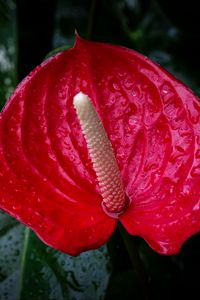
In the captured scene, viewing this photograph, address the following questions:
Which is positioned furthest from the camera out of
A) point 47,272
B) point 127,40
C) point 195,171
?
point 127,40

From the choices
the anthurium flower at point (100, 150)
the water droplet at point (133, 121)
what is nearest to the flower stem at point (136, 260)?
the anthurium flower at point (100, 150)

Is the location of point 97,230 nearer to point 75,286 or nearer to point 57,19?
point 75,286

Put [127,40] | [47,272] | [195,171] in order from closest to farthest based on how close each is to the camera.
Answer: [195,171]
[47,272]
[127,40]

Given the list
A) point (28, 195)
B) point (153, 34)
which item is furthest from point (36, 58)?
point (28, 195)

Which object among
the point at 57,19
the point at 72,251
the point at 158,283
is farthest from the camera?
the point at 57,19

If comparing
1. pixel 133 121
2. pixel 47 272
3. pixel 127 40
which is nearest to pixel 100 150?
pixel 133 121

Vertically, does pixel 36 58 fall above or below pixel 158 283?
above

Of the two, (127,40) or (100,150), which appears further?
(127,40)

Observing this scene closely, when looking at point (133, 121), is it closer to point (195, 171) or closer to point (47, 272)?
point (195, 171)
